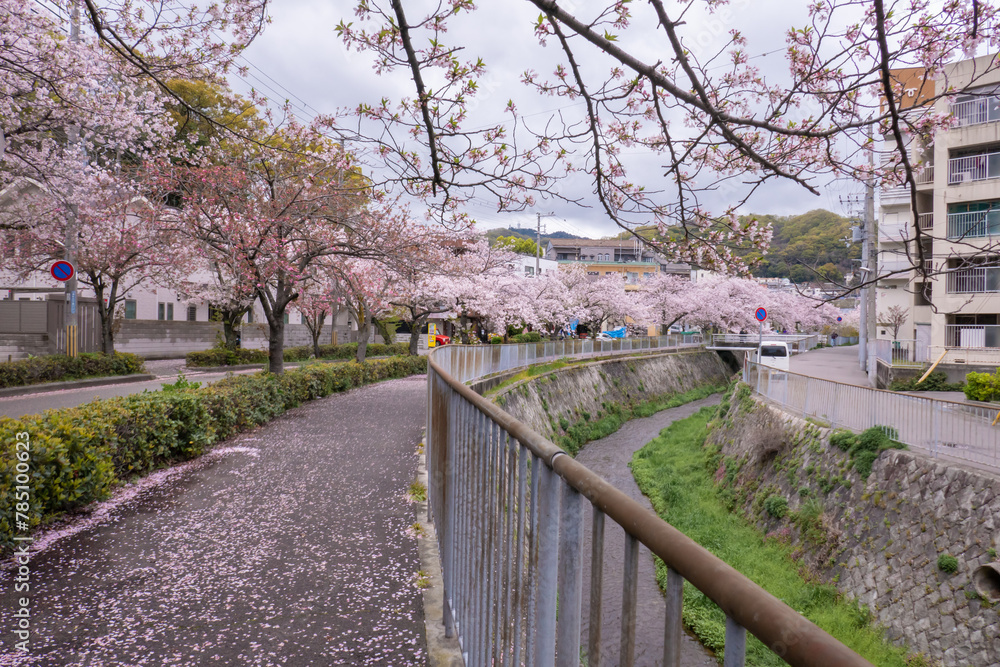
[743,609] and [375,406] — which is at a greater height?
[743,609]

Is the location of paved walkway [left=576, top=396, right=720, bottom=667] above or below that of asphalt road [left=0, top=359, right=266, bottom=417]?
below

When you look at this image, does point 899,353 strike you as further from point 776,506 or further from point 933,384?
point 776,506

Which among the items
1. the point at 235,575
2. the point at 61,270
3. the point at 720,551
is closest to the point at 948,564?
the point at 720,551

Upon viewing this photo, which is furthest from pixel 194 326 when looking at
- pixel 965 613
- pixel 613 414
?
pixel 965 613

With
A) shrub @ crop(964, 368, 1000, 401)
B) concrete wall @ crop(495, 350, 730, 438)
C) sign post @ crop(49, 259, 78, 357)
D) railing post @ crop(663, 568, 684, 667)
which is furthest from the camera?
concrete wall @ crop(495, 350, 730, 438)

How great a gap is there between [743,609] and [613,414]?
27208 mm

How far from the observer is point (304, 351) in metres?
31.4

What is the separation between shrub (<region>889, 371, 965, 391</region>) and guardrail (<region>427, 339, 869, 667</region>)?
21.1 m

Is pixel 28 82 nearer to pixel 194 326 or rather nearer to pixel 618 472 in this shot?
pixel 618 472

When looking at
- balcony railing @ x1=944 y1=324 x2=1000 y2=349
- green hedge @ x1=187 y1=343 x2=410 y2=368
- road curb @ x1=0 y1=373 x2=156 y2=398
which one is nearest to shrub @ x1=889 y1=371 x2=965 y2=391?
balcony railing @ x1=944 y1=324 x2=1000 y2=349

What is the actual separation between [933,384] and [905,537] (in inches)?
530

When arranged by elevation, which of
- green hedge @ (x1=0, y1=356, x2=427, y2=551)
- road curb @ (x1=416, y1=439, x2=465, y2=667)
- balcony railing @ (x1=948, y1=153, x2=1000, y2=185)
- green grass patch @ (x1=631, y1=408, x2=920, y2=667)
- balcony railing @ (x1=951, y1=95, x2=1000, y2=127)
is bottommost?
green grass patch @ (x1=631, y1=408, x2=920, y2=667)

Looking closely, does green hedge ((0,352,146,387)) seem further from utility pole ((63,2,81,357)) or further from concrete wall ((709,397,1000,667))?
concrete wall ((709,397,1000,667))

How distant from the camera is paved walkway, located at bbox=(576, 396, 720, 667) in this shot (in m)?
3.25
